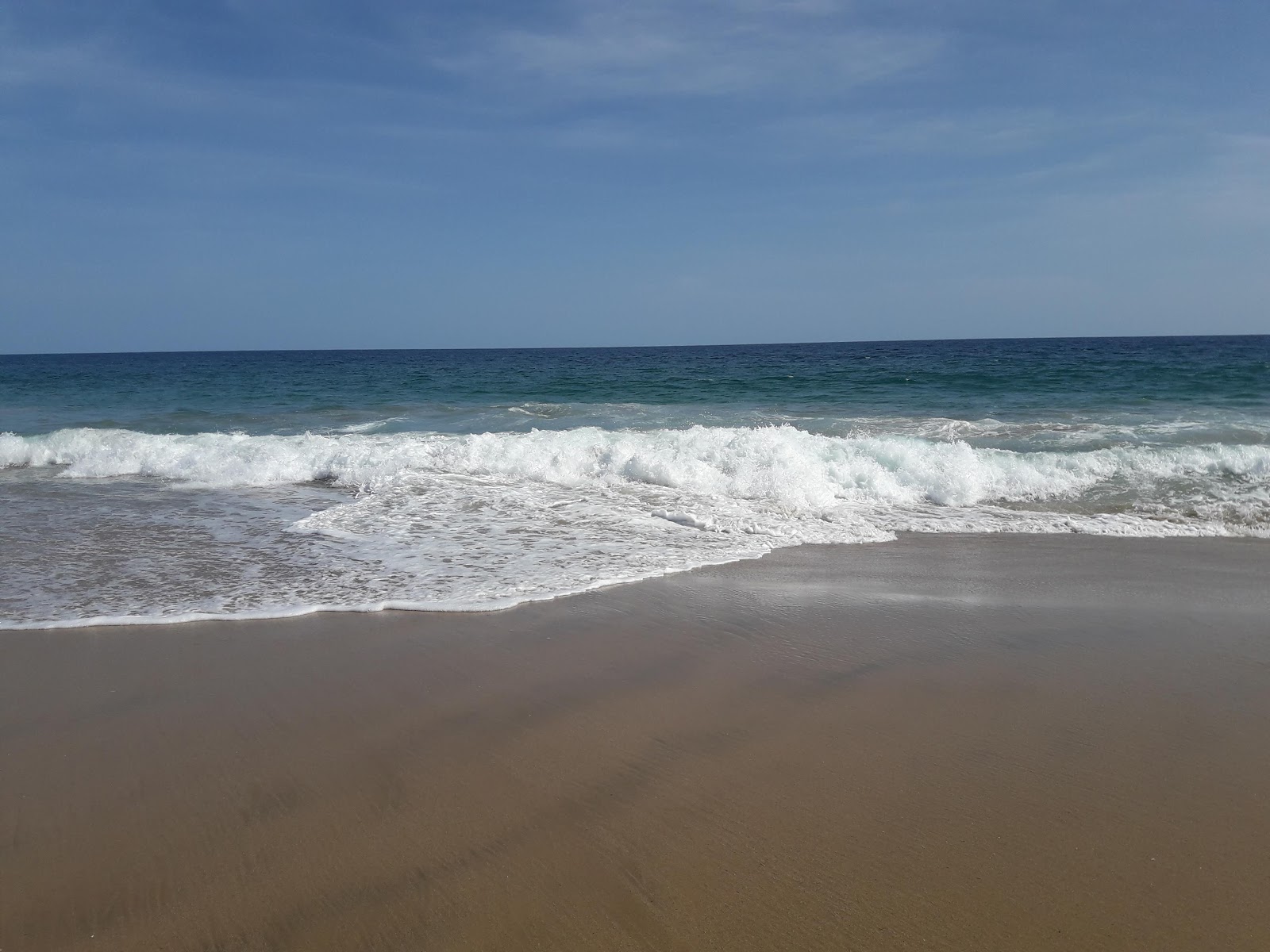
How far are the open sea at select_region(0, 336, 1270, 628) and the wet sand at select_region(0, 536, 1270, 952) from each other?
42.8 inches

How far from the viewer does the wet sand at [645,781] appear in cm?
238

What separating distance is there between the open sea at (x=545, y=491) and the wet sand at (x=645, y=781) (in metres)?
1.09

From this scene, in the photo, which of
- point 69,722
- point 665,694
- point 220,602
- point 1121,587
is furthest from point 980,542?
point 69,722

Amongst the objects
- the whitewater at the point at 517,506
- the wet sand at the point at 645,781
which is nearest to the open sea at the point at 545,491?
the whitewater at the point at 517,506

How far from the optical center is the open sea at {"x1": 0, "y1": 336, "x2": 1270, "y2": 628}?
605 cm

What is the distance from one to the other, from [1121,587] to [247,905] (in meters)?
5.74

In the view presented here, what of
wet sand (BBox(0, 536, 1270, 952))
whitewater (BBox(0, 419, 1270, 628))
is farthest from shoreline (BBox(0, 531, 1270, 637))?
wet sand (BBox(0, 536, 1270, 952))

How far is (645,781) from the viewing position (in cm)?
312

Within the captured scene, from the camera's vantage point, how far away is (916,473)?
9641mm

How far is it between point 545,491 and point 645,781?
6814mm

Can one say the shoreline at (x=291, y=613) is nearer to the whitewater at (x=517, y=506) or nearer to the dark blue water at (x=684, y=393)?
the whitewater at (x=517, y=506)

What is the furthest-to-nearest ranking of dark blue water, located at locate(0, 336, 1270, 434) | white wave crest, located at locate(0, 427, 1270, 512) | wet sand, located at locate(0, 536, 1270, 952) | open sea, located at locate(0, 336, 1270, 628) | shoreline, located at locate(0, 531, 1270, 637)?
dark blue water, located at locate(0, 336, 1270, 434) → white wave crest, located at locate(0, 427, 1270, 512) → open sea, located at locate(0, 336, 1270, 628) → shoreline, located at locate(0, 531, 1270, 637) → wet sand, located at locate(0, 536, 1270, 952)

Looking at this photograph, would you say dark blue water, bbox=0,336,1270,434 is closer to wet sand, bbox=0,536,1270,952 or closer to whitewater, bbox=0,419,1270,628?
whitewater, bbox=0,419,1270,628

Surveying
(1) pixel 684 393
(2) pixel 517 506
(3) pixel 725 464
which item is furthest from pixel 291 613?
(1) pixel 684 393
